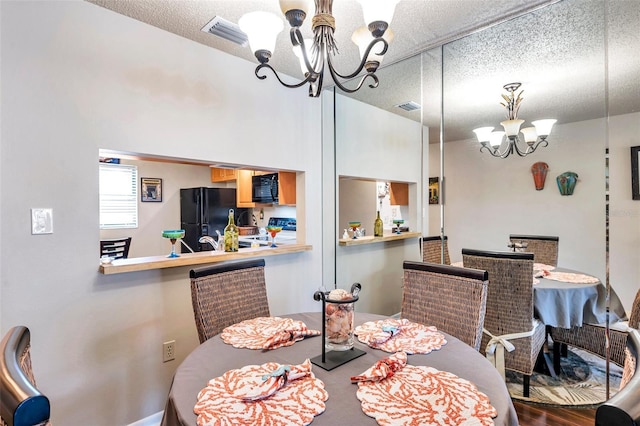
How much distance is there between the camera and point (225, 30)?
81.2 inches

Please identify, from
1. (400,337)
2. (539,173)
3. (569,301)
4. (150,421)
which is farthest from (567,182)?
(150,421)

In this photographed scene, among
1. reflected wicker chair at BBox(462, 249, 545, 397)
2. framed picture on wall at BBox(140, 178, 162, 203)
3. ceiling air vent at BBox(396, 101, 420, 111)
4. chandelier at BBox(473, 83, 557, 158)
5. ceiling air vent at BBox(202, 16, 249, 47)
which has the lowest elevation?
reflected wicker chair at BBox(462, 249, 545, 397)

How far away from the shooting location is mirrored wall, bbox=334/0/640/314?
1.93 metres

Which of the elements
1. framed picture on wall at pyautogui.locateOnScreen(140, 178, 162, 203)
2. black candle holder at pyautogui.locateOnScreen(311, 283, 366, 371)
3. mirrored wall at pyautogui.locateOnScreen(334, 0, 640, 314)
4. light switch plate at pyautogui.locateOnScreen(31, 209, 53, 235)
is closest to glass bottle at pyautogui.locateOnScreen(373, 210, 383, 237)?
mirrored wall at pyautogui.locateOnScreen(334, 0, 640, 314)


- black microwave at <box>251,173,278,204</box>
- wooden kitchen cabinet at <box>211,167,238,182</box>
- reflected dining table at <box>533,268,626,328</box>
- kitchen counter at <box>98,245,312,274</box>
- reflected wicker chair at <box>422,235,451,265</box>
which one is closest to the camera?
kitchen counter at <box>98,245,312,274</box>

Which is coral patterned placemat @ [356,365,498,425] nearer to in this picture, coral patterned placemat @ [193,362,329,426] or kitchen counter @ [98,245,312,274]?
coral patterned placemat @ [193,362,329,426]

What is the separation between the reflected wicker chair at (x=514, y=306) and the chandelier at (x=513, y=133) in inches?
31.0

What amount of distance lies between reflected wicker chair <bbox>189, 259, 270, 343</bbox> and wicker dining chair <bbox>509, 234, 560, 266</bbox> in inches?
75.9

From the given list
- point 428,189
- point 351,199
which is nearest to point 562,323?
point 428,189

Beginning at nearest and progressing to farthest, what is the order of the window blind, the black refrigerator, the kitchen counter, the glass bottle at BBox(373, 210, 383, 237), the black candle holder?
the black candle holder
the kitchen counter
the glass bottle at BBox(373, 210, 383, 237)
the window blind
the black refrigerator

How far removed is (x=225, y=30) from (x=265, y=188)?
2.48 m

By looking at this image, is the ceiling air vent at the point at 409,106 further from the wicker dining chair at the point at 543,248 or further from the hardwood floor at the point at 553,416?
the hardwood floor at the point at 553,416

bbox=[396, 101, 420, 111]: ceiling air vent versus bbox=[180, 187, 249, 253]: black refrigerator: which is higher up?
bbox=[396, 101, 420, 111]: ceiling air vent

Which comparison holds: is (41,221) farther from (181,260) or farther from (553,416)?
(553,416)
